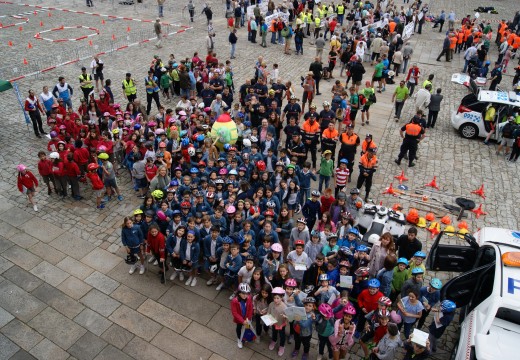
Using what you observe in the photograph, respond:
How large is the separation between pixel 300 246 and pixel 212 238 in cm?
177

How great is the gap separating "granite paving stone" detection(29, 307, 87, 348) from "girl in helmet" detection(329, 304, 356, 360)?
4.59 m

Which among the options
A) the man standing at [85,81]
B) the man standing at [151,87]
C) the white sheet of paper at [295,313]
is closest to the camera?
the white sheet of paper at [295,313]

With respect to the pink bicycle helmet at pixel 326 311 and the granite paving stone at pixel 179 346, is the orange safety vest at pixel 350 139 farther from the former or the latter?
the granite paving stone at pixel 179 346

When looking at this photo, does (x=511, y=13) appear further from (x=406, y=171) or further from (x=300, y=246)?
(x=300, y=246)

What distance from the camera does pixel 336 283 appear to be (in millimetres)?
7488

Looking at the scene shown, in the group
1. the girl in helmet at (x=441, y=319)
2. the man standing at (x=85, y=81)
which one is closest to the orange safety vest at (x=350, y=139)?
the girl in helmet at (x=441, y=319)

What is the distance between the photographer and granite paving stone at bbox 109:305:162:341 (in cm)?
783

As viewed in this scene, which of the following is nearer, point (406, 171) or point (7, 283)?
point (7, 283)

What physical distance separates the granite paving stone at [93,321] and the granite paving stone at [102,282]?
1.91ft

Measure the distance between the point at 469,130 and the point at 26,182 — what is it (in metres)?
14.2

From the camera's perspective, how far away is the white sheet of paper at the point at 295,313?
6.63m

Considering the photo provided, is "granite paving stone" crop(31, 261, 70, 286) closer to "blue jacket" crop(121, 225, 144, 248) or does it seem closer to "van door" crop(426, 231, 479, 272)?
"blue jacket" crop(121, 225, 144, 248)

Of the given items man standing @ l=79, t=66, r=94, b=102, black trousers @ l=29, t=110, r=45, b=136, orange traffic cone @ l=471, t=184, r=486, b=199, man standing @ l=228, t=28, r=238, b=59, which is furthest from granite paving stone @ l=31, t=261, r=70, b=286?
man standing @ l=228, t=28, r=238, b=59

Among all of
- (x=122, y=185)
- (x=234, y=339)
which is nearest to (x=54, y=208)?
(x=122, y=185)
